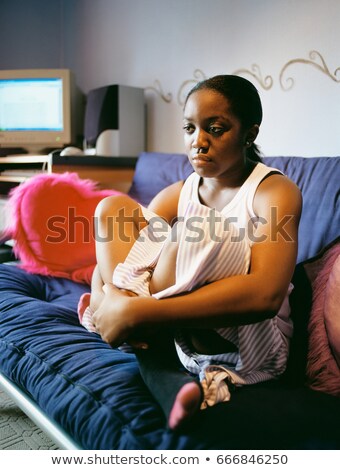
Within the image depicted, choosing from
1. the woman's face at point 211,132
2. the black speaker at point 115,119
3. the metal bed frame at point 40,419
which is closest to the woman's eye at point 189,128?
the woman's face at point 211,132

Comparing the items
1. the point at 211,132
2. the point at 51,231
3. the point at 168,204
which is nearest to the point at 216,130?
the point at 211,132

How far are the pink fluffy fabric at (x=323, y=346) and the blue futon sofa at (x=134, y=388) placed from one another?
0.9 inches

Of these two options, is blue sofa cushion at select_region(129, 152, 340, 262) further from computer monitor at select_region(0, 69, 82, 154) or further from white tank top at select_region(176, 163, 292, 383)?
computer monitor at select_region(0, 69, 82, 154)

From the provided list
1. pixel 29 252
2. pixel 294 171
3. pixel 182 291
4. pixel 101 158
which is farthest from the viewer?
pixel 101 158

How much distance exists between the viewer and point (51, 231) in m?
1.54

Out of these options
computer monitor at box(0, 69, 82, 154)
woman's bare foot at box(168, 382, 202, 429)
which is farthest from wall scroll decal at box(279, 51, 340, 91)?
woman's bare foot at box(168, 382, 202, 429)

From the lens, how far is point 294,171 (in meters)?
1.33

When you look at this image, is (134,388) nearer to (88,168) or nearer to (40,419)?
(40,419)

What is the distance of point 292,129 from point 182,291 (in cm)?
113

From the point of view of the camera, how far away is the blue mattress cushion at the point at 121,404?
680 mm

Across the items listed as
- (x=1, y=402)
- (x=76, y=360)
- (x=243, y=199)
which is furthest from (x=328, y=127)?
(x=1, y=402)

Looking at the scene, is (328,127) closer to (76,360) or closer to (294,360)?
(294,360)

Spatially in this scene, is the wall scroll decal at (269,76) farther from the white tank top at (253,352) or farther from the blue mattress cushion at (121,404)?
the blue mattress cushion at (121,404)

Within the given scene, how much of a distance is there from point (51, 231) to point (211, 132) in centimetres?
80
